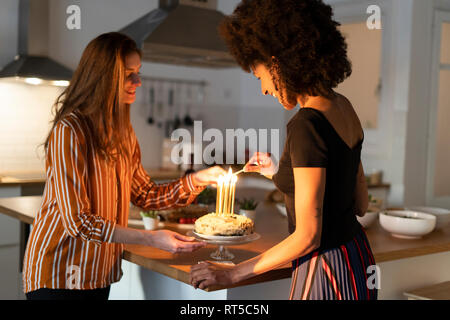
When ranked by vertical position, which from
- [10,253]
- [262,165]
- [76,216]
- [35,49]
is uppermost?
[35,49]

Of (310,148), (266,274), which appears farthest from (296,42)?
(266,274)

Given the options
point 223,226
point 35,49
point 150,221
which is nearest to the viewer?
point 223,226

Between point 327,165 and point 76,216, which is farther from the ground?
point 327,165

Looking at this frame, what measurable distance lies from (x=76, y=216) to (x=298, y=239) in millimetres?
642

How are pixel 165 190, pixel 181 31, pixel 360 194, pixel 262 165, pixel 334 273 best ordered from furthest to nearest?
1. pixel 181 31
2. pixel 165 190
3. pixel 262 165
4. pixel 360 194
5. pixel 334 273

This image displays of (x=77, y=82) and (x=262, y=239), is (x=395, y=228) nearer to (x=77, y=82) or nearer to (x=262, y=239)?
(x=262, y=239)

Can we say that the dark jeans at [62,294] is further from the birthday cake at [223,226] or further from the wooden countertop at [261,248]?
the birthday cake at [223,226]

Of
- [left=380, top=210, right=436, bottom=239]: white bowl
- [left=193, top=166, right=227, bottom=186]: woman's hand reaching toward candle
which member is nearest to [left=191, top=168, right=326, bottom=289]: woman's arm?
[left=193, top=166, right=227, bottom=186]: woman's hand reaching toward candle

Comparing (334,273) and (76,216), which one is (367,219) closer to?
(334,273)

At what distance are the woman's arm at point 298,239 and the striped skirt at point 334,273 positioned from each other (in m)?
0.09

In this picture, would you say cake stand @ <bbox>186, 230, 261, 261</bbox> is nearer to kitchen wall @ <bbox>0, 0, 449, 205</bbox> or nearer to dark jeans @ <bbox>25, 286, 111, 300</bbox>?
dark jeans @ <bbox>25, 286, 111, 300</bbox>

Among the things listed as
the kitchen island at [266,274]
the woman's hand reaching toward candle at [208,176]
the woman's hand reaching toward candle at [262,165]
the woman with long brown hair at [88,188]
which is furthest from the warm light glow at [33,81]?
the woman's hand reaching toward candle at [262,165]

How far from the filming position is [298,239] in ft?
4.09
